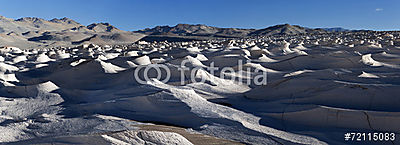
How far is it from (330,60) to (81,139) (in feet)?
13.6

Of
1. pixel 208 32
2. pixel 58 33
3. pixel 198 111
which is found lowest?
pixel 198 111

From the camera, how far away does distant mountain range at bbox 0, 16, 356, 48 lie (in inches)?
1229

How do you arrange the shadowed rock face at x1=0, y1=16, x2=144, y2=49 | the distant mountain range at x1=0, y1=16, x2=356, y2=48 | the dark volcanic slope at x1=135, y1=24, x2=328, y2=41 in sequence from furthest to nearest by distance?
the dark volcanic slope at x1=135, y1=24, x2=328, y2=41 < the shadowed rock face at x1=0, y1=16, x2=144, y2=49 < the distant mountain range at x1=0, y1=16, x2=356, y2=48

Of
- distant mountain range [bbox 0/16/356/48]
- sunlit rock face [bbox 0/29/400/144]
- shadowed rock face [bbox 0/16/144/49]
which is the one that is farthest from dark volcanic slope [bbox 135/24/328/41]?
sunlit rock face [bbox 0/29/400/144]

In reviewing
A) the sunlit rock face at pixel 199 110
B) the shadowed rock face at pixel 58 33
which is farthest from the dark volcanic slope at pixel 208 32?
the sunlit rock face at pixel 199 110

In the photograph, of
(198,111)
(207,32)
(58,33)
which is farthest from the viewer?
(207,32)

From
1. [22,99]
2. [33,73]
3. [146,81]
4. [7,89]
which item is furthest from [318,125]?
[33,73]

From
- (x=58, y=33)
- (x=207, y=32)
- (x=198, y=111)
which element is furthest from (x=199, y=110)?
(x=207, y=32)

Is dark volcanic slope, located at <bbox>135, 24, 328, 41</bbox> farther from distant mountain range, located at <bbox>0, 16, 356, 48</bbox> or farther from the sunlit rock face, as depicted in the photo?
the sunlit rock face

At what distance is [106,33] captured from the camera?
48344 millimetres

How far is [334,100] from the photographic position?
7.18ft

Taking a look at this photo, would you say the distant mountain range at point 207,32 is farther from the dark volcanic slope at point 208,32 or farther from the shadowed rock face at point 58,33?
the shadowed rock face at point 58,33

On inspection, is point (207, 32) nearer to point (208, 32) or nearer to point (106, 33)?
point (208, 32)

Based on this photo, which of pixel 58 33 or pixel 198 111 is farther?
pixel 58 33
